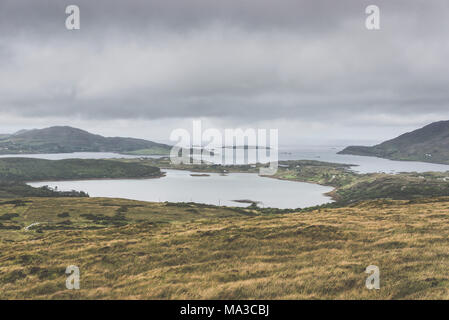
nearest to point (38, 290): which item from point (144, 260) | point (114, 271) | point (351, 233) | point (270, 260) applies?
point (114, 271)

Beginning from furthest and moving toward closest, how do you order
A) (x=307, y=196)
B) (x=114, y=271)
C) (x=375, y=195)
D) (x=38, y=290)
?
1. (x=307, y=196)
2. (x=375, y=195)
3. (x=114, y=271)
4. (x=38, y=290)

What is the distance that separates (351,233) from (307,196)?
560 ft

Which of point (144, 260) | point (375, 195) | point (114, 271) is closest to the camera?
point (114, 271)

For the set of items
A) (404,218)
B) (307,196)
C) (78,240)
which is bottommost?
(307,196)

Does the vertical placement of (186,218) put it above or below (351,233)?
below

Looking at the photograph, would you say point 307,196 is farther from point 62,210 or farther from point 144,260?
point 144,260

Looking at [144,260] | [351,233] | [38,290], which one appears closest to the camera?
[38,290]

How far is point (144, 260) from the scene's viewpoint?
2205 cm

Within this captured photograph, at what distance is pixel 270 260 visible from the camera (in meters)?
20.0

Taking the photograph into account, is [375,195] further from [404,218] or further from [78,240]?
[78,240]

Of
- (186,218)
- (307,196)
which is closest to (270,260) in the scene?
(186,218)

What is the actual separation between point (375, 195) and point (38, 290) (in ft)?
560
